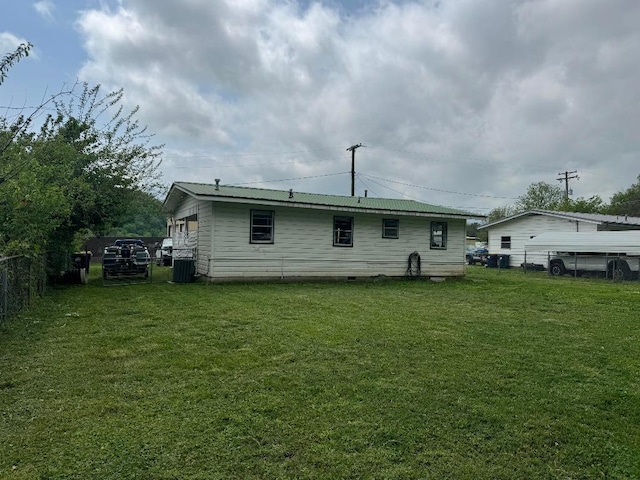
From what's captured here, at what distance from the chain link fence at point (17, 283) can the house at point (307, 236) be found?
15.4 ft

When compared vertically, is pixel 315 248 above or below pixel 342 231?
below

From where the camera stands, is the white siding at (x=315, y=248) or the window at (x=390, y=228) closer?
the white siding at (x=315, y=248)

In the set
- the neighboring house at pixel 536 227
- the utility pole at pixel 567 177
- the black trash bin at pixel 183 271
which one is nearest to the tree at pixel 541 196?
the utility pole at pixel 567 177

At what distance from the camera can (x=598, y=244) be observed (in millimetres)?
17969

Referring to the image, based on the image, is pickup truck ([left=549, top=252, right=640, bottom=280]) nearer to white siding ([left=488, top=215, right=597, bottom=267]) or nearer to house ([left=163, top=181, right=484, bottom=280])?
white siding ([left=488, top=215, right=597, bottom=267])

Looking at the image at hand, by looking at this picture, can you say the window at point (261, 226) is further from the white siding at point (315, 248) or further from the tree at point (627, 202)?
the tree at point (627, 202)

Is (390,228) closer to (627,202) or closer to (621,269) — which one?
(621,269)

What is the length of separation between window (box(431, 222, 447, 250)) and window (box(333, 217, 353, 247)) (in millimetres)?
3652

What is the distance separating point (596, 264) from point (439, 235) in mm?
7499

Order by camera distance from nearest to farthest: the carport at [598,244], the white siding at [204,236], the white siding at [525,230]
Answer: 1. the white siding at [204,236]
2. the carport at [598,244]
3. the white siding at [525,230]

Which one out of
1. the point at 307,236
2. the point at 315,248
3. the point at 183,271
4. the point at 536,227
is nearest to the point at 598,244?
the point at 536,227

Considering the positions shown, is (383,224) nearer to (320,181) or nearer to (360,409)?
(360,409)

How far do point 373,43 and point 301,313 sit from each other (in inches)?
428

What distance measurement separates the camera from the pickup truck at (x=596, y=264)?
54.2ft
